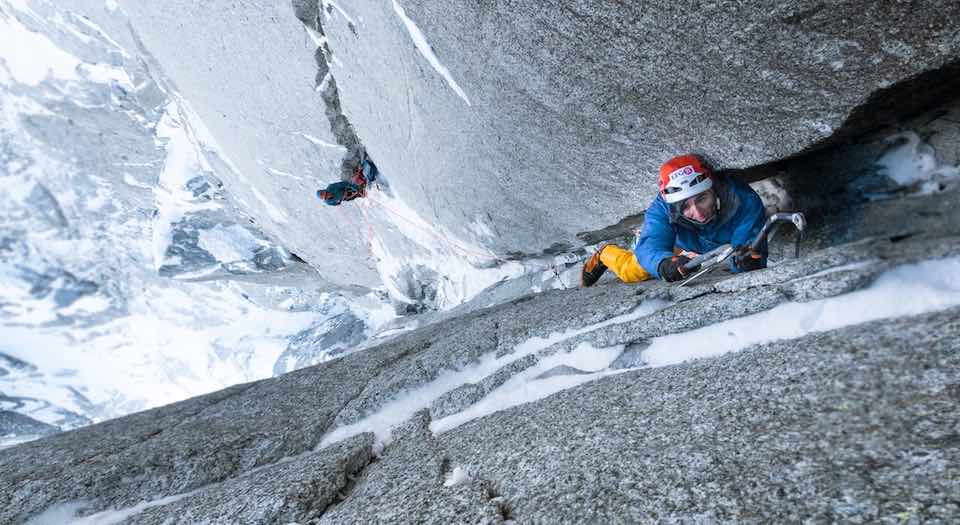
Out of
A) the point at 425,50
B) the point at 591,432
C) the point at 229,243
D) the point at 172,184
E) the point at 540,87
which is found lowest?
the point at 591,432

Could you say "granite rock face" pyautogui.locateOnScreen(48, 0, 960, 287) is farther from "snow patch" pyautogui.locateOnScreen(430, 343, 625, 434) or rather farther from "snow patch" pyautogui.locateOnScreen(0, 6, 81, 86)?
"snow patch" pyautogui.locateOnScreen(0, 6, 81, 86)

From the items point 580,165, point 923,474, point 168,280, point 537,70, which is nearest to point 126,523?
point 923,474

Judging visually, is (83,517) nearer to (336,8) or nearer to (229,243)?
(336,8)

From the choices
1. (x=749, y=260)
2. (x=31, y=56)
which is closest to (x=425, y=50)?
(x=749, y=260)

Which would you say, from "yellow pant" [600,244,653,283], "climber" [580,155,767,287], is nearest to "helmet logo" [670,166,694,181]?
"climber" [580,155,767,287]

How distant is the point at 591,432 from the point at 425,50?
17.1ft

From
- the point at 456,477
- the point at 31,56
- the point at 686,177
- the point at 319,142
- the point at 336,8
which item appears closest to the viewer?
the point at 456,477

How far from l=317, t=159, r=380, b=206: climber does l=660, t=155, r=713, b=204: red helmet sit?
26.8 feet

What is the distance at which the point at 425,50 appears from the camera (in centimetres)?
646

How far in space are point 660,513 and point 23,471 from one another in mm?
4992

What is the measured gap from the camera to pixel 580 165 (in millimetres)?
6188

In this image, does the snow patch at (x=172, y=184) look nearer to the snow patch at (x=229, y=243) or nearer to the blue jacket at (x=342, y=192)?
the snow patch at (x=229, y=243)

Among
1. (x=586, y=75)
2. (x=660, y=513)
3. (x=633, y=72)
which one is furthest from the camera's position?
(x=586, y=75)

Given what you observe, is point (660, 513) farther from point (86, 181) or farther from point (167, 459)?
point (86, 181)
